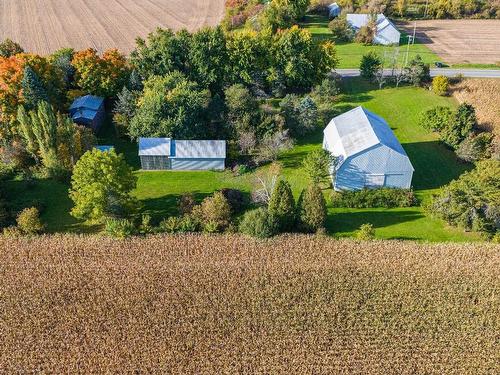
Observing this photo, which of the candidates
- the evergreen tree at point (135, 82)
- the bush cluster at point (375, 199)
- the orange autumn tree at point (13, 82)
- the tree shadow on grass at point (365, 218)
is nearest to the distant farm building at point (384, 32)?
the evergreen tree at point (135, 82)

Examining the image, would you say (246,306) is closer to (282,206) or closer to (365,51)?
(282,206)

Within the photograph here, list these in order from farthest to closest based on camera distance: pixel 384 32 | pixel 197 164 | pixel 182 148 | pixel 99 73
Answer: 1. pixel 384 32
2. pixel 99 73
3. pixel 197 164
4. pixel 182 148

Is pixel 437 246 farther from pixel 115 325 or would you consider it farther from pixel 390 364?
pixel 115 325

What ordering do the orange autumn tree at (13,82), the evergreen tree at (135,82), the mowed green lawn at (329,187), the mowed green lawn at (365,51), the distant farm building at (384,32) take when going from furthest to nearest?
the distant farm building at (384,32) < the mowed green lawn at (365,51) < the evergreen tree at (135,82) < the orange autumn tree at (13,82) < the mowed green lawn at (329,187)

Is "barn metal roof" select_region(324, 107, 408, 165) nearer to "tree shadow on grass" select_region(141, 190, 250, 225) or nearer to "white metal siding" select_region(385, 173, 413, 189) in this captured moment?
"white metal siding" select_region(385, 173, 413, 189)

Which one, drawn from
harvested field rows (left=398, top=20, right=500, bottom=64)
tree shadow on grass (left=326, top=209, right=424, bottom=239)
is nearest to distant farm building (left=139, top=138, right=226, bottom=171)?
tree shadow on grass (left=326, top=209, right=424, bottom=239)

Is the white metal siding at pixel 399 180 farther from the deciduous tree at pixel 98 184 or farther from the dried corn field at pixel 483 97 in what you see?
the deciduous tree at pixel 98 184

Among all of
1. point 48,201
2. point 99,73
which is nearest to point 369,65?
point 99,73
